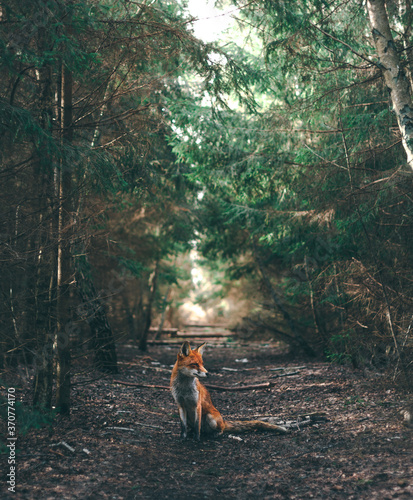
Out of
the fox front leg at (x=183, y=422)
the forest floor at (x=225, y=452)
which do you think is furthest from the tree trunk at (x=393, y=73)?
the fox front leg at (x=183, y=422)

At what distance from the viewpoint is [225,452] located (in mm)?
5926

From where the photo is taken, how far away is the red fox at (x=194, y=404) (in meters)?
6.19

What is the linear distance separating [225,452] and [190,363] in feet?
4.26

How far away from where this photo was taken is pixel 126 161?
8.02m

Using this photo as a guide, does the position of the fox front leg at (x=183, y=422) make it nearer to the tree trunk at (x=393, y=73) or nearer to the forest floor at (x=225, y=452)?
the forest floor at (x=225, y=452)

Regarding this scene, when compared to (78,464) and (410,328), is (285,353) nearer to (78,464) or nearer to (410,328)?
(410,328)

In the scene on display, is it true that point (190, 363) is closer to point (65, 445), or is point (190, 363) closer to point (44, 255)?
point (65, 445)

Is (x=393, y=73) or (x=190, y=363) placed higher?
(x=393, y=73)

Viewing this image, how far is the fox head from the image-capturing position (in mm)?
6074

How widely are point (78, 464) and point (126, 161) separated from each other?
203 inches

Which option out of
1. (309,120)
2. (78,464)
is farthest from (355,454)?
(309,120)

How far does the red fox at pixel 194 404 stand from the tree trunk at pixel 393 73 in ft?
14.7

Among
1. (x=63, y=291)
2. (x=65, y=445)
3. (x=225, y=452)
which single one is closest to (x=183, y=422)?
(x=225, y=452)

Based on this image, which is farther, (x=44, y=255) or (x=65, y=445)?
(x=44, y=255)
